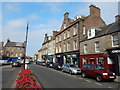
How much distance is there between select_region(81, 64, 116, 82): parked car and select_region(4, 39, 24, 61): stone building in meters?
59.6

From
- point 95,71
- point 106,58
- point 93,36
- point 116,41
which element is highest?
point 93,36

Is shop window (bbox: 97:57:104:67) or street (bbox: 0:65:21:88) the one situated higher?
shop window (bbox: 97:57:104:67)

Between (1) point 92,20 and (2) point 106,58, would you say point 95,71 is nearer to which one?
(2) point 106,58

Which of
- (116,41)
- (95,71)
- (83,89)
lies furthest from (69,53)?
(83,89)

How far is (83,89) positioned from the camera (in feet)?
28.3

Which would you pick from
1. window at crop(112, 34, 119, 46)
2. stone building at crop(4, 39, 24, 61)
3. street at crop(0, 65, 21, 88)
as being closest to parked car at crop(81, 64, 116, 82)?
window at crop(112, 34, 119, 46)

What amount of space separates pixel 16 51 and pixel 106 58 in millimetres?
60435

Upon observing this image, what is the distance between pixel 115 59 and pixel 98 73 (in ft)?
19.7

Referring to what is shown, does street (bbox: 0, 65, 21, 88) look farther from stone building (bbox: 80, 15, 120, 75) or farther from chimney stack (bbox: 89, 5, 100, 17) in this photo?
chimney stack (bbox: 89, 5, 100, 17)

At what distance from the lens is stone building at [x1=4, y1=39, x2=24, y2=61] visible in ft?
215

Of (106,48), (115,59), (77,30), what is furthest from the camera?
(77,30)

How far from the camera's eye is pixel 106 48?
55.0 ft

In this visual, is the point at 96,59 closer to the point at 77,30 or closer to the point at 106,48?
the point at 106,48

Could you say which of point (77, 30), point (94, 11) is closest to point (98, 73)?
point (77, 30)
